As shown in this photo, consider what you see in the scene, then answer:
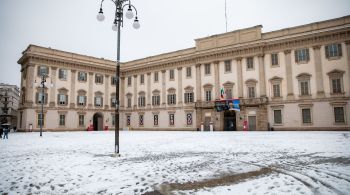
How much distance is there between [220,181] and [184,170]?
1.50 m

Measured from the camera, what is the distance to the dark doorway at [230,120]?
34375 mm

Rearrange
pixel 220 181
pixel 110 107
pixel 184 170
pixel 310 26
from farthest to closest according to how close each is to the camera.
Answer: pixel 110 107, pixel 310 26, pixel 184 170, pixel 220 181

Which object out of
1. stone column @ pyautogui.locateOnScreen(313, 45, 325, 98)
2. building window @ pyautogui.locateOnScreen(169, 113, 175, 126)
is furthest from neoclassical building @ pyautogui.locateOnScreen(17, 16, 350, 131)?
building window @ pyautogui.locateOnScreen(169, 113, 175, 126)

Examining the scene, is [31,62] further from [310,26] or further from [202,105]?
[310,26]

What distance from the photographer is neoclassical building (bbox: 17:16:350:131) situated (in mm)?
28203

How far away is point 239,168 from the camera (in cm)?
722

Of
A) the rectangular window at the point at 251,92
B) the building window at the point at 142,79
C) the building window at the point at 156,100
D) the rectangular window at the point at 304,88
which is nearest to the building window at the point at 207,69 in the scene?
the rectangular window at the point at 251,92

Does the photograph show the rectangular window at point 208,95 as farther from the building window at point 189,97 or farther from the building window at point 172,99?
the building window at point 172,99

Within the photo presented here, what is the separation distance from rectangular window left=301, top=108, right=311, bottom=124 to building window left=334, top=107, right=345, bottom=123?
261 centimetres

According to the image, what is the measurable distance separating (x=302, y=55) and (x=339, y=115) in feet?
26.8

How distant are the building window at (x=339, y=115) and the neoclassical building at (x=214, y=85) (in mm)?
93

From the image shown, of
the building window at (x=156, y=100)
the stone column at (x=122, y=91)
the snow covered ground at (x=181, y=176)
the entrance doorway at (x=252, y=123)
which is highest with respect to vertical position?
the stone column at (x=122, y=91)

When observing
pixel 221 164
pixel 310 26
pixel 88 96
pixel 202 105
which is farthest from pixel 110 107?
pixel 221 164

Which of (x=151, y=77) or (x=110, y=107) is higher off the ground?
(x=151, y=77)
